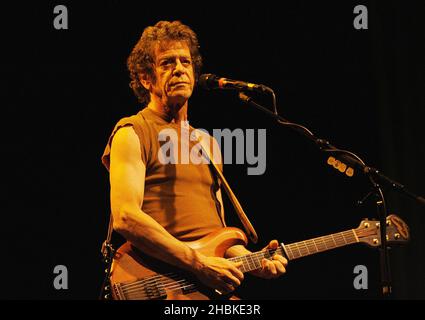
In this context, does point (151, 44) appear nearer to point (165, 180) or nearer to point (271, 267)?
point (165, 180)

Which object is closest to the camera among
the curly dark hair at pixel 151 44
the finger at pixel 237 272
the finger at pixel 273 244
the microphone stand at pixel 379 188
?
the microphone stand at pixel 379 188

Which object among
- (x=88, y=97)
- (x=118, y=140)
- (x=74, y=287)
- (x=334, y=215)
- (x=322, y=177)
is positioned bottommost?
(x=74, y=287)

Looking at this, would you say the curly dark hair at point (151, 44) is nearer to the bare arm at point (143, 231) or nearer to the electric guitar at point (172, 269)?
the bare arm at point (143, 231)

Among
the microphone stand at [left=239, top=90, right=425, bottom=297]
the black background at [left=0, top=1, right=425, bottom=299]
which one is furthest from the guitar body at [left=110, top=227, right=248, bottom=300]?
the black background at [left=0, top=1, right=425, bottom=299]

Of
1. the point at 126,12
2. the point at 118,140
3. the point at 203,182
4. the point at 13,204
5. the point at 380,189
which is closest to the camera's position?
the point at 380,189

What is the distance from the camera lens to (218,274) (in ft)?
9.07

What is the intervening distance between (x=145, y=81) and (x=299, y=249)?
1263 millimetres

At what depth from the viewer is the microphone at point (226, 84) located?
2885mm

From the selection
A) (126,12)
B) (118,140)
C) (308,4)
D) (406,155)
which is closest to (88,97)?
(126,12)

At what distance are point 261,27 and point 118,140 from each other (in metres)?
1.94

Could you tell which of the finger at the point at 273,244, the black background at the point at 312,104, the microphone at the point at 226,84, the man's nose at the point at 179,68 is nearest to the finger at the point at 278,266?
the finger at the point at 273,244

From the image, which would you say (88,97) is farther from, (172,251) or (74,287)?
(172,251)

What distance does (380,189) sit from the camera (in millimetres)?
2619

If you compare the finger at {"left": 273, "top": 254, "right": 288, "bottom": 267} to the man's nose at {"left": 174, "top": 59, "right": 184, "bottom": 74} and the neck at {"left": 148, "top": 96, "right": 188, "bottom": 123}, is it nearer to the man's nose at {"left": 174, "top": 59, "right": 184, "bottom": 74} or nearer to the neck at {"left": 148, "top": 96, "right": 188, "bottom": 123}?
the neck at {"left": 148, "top": 96, "right": 188, "bottom": 123}
